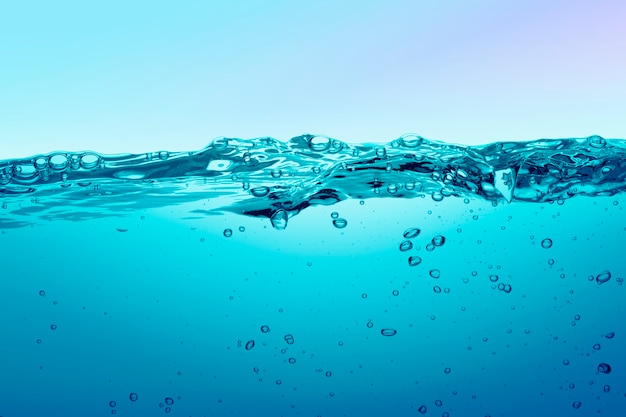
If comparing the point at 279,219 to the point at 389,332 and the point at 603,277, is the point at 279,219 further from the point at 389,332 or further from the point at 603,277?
the point at 603,277

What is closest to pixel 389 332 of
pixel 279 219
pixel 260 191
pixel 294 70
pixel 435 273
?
pixel 435 273

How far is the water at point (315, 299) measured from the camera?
6.71 meters

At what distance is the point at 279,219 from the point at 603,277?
5.29 metres

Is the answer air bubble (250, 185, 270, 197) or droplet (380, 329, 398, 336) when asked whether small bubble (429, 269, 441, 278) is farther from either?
air bubble (250, 185, 270, 197)

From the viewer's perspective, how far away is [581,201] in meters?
7.16

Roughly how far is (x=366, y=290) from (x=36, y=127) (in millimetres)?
4666

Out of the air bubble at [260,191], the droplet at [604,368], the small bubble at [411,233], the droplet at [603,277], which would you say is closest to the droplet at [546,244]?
the droplet at [603,277]

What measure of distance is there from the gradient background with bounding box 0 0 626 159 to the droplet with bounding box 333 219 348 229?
199cm

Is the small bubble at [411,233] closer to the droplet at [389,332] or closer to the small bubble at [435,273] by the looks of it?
the small bubble at [435,273]

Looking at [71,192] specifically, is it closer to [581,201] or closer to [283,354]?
[283,354]

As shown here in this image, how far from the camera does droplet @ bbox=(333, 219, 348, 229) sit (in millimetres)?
6852

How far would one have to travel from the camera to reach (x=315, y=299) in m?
7.01

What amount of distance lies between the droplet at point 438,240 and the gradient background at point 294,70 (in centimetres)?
198

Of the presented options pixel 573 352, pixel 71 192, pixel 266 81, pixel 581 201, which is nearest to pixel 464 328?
pixel 573 352
